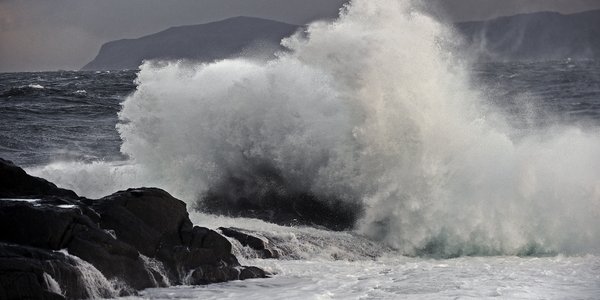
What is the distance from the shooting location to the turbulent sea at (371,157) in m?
12.6

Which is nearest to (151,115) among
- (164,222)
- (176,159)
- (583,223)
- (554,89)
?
(176,159)

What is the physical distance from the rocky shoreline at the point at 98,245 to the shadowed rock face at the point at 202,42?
85128mm

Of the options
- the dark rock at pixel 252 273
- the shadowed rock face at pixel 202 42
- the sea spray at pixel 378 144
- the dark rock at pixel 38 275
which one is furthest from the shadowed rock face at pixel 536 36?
the dark rock at pixel 38 275

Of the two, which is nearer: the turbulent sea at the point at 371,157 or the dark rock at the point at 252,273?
the dark rock at the point at 252,273

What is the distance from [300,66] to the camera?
1555 centimetres

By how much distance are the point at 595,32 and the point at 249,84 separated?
145415mm

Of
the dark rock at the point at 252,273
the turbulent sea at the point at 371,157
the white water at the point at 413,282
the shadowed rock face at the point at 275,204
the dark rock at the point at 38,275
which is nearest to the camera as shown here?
the dark rock at the point at 38,275

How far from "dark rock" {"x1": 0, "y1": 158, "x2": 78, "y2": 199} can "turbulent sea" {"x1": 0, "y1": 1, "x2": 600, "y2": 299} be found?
8.71 ft

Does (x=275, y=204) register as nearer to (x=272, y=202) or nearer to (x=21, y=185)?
(x=272, y=202)

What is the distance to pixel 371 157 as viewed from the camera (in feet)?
45.8

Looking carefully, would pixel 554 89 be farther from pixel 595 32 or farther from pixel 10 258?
pixel 595 32

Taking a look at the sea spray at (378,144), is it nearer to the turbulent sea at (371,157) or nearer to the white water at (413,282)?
the turbulent sea at (371,157)

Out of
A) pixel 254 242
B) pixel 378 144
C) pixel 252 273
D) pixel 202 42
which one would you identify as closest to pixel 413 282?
pixel 252 273

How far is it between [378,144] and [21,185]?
636 cm
